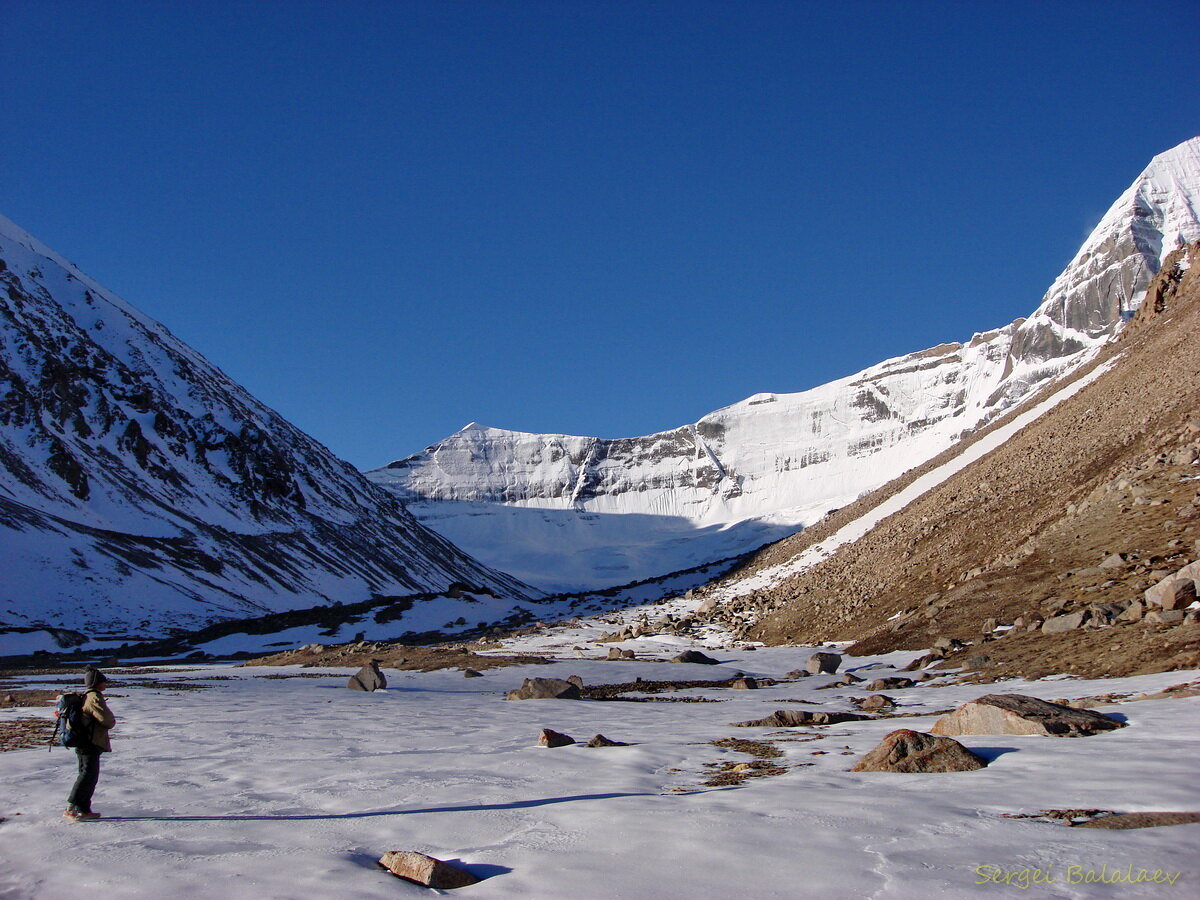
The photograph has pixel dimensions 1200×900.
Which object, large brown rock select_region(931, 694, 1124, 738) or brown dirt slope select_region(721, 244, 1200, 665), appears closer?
large brown rock select_region(931, 694, 1124, 738)

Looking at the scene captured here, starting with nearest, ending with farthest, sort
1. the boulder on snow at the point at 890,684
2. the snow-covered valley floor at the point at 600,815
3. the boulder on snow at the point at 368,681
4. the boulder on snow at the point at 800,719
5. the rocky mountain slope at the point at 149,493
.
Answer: the snow-covered valley floor at the point at 600,815 < the boulder on snow at the point at 800,719 < the boulder on snow at the point at 890,684 < the boulder on snow at the point at 368,681 < the rocky mountain slope at the point at 149,493

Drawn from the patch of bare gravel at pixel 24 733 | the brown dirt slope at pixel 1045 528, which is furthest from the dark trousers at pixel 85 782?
the brown dirt slope at pixel 1045 528

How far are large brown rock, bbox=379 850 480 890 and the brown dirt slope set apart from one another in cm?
1435

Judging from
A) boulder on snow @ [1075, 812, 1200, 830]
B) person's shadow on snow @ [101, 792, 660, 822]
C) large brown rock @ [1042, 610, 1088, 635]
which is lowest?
person's shadow on snow @ [101, 792, 660, 822]

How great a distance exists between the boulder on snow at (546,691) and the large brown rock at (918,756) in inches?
447

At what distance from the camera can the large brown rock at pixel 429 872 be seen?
620 cm

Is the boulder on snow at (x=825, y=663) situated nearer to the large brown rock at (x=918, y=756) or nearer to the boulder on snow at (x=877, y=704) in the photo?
the boulder on snow at (x=877, y=704)

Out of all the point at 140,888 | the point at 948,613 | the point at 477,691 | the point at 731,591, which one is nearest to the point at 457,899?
the point at 140,888

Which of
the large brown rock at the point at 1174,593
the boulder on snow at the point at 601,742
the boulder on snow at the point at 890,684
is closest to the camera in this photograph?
the boulder on snow at the point at 601,742

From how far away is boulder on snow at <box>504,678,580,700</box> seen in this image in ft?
64.7

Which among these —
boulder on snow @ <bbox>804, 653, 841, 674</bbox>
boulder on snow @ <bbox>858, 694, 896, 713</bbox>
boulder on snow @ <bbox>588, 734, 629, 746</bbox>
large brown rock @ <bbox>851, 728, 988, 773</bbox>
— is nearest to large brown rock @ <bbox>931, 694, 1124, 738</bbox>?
large brown rock @ <bbox>851, 728, 988, 773</bbox>

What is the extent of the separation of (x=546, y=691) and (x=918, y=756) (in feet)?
39.6

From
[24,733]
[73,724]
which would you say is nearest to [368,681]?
[24,733]

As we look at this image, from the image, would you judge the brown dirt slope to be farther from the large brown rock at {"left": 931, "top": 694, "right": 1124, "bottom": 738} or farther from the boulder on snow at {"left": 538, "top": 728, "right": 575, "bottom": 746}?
the boulder on snow at {"left": 538, "top": 728, "right": 575, "bottom": 746}
